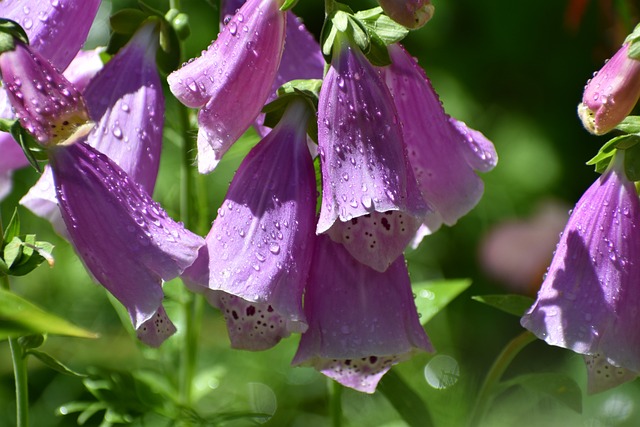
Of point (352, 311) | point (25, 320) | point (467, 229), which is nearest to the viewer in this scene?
point (25, 320)

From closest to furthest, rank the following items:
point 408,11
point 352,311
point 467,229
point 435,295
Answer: point 408,11 → point 352,311 → point 435,295 → point 467,229

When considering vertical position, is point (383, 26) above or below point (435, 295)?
above

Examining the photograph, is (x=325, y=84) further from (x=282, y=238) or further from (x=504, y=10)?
(x=504, y=10)

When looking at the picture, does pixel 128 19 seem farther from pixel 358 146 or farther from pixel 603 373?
pixel 603 373

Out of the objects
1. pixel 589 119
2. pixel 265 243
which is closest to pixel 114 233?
pixel 265 243

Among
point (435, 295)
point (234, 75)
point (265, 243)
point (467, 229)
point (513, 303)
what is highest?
point (234, 75)

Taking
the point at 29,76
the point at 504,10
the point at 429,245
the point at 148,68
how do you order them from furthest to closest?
the point at 504,10, the point at 429,245, the point at 148,68, the point at 29,76

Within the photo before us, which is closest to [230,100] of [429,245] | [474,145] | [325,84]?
[325,84]
